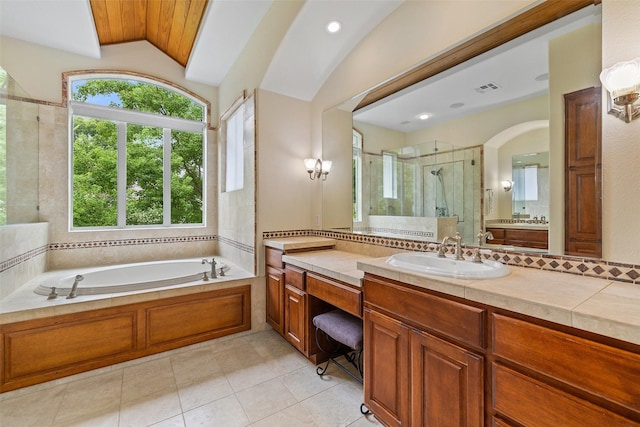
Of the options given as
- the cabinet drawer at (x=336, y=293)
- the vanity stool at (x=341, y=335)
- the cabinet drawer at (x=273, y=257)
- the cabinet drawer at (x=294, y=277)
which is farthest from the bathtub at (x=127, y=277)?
the vanity stool at (x=341, y=335)

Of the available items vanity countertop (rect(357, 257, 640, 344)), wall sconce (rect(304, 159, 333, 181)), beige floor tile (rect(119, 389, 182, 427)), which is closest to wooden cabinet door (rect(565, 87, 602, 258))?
vanity countertop (rect(357, 257, 640, 344))

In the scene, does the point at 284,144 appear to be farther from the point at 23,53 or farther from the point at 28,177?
the point at 23,53

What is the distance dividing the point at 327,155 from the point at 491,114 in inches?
63.8

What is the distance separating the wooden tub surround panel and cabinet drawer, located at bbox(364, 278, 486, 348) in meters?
1.76

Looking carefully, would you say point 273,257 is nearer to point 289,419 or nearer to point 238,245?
point 238,245

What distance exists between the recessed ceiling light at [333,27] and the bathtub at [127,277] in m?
2.55

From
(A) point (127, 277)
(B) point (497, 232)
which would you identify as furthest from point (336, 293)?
(A) point (127, 277)

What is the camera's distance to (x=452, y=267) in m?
1.71

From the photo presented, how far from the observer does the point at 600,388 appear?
867 millimetres

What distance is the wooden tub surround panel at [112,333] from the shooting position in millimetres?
2027

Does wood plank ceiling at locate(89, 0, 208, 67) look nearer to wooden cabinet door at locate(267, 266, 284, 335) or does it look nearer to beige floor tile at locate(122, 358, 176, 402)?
wooden cabinet door at locate(267, 266, 284, 335)

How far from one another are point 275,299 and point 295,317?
40cm

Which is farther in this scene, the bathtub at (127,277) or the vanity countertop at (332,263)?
the bathtub at (127,277)

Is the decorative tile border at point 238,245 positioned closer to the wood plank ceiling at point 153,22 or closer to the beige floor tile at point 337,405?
the beige floor tile at point 337,405
